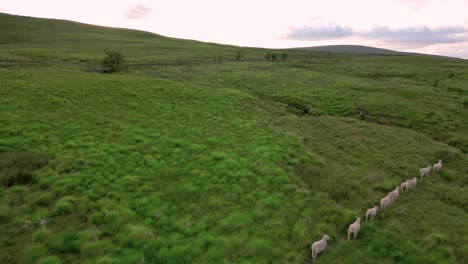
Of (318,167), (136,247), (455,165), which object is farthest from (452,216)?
(136,247)

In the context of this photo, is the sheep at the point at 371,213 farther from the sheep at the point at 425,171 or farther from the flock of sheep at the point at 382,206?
the sheep at the point at 425,171

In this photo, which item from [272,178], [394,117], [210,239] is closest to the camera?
[210,239]

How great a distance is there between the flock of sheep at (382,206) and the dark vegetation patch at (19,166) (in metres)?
14.4

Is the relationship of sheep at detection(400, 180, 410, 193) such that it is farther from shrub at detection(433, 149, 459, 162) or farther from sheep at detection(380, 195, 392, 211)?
shrub at detection(433, 149, 459, 162)

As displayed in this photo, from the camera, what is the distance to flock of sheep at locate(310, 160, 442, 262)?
9445 mm

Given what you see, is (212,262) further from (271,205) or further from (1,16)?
(1,16)

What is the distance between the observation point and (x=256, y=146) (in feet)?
63.3

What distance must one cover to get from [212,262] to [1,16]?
262 m

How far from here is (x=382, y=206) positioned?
40.1 feet

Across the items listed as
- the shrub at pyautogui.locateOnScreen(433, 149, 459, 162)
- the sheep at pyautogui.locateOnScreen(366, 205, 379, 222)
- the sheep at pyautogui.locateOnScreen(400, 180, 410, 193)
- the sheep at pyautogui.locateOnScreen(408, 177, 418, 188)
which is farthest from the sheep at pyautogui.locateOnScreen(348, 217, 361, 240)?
the shrub at pyautogui.locateOnScreen(433, 149, 459, 162)

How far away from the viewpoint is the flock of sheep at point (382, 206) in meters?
9.45

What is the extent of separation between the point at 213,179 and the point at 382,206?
876 centimetres

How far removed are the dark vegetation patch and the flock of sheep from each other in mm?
14378

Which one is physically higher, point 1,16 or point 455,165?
point 1,16
